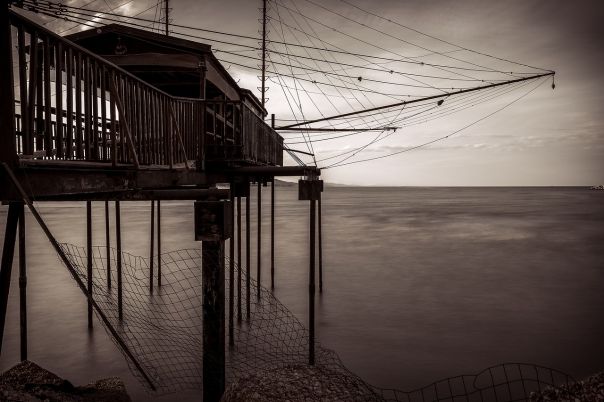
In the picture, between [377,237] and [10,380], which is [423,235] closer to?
[377,237]

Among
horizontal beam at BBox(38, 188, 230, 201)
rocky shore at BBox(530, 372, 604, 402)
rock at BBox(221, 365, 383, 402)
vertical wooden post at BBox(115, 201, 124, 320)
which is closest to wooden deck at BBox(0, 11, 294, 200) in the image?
horizontal beam at BBox(38, 188, 230, 201)

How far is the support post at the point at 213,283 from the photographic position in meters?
6.32

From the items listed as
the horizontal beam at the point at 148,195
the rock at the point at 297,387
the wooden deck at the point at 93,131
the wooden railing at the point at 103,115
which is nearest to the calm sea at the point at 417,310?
the rock at the point at 297,387

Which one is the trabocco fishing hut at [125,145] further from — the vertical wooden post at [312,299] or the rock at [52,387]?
the rock at [52,387]

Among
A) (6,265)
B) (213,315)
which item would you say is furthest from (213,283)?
(6,265)

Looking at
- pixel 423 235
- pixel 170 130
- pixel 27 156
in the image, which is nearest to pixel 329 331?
pixel 170 130

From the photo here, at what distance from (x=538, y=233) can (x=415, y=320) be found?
3044 centimetres

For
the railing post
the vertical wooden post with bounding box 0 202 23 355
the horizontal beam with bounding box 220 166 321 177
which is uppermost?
the railing post

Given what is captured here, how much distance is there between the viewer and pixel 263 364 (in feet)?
31.1

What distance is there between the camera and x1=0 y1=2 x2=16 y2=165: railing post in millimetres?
3359

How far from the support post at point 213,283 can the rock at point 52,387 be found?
4.67ft

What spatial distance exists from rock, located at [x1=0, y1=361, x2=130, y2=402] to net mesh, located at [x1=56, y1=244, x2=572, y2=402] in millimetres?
1169

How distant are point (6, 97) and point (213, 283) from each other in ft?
13.2

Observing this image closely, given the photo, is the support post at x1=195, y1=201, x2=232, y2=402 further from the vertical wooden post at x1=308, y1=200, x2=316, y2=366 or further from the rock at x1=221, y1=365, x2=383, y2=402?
the vertical wooden post at x1=308, y1=200, x2=316, y2=366
